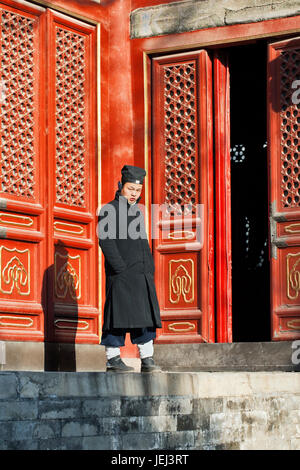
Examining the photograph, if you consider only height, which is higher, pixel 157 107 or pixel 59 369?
pixel 157 107

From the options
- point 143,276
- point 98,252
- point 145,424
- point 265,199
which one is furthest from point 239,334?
point 145,424

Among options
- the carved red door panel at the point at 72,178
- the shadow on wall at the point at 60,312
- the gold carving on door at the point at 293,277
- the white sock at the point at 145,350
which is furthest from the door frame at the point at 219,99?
the white sock at the point at 145,350

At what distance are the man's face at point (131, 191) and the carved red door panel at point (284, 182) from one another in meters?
2.35

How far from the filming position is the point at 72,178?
11133 mm

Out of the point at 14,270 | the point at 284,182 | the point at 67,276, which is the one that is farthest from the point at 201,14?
the point at 14,270

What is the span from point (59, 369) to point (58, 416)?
3609 millimetres

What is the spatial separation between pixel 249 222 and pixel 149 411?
23.8 ft

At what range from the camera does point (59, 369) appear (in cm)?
1052

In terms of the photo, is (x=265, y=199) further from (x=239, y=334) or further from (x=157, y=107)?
(x=157, y=107)

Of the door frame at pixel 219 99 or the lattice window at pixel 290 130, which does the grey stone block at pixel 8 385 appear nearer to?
the door frame at pixel 219 99

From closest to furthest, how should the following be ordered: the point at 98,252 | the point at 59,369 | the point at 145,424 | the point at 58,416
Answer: the point at 58,416, the point at 145,424, the point at 59,369, the point at 98,252

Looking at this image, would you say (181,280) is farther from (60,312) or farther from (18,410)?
(18,410)

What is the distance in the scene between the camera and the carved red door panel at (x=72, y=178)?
10.8 meters

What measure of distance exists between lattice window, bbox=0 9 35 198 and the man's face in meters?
1.88
